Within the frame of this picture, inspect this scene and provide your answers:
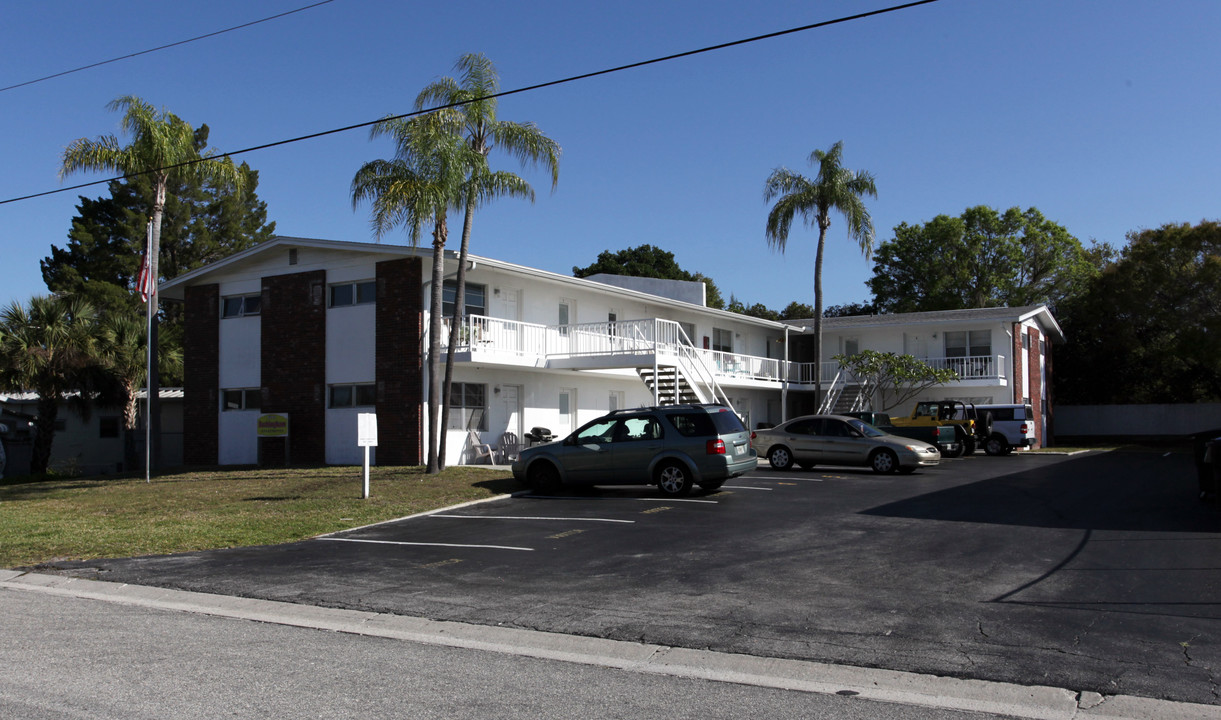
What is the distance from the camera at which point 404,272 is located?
24.5 meters

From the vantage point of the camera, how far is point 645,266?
67312 millimetres

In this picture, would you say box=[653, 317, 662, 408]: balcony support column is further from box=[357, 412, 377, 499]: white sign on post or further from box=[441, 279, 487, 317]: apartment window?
box=[357, 412, 377, 499]: white sign on post

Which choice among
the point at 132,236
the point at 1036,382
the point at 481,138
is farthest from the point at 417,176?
the point at 132,236

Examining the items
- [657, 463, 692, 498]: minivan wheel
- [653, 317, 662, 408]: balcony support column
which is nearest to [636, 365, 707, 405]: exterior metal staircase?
[653, 317, 662, 408]: balcony support column

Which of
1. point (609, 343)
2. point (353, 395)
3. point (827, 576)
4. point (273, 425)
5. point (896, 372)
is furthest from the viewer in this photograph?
point (896, 372)

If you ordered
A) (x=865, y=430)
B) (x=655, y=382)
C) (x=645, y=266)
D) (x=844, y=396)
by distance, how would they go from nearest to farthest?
(x=865, y=430), (x=655, y=382), (x=844, y=396), (x=645, y=266)

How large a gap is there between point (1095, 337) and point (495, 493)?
40.4 metres

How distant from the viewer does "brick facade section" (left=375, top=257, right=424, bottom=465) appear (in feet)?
79.6

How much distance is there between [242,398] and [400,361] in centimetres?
666

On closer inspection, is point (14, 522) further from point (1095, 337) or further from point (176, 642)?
point (1095, 337)

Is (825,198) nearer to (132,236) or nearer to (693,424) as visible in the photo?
(693,424)

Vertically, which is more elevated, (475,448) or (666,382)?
(666,382)

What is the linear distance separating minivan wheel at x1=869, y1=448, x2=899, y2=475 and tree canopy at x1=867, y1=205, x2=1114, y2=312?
34543 millimetres

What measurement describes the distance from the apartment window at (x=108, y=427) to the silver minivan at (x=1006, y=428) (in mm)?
30270
